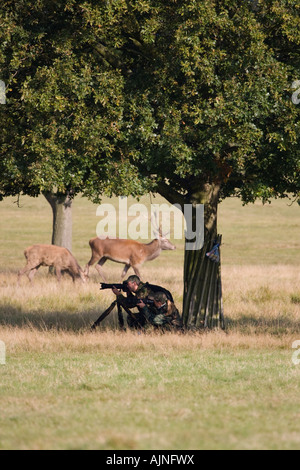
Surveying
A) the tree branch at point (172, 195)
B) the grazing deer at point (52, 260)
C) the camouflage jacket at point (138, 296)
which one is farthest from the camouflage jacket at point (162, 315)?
the grazing deer at point (52, 260)

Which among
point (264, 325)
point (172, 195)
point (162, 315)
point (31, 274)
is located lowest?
point (264, 325)

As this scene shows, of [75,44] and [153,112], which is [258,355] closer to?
[153,112]

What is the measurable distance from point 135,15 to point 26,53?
2.07 metres

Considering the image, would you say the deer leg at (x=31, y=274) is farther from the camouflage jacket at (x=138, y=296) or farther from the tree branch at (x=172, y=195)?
the camouflage jacket at (x=138, y=296)

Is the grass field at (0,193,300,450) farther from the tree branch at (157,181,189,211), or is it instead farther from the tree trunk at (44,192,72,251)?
the tree trunk at (44,192,72,251)

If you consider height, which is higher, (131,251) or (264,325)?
(131,251)

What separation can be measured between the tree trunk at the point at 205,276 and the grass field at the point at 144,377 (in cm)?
58

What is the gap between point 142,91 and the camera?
45.5 ft

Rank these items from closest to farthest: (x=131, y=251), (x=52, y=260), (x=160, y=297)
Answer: (x=160, y=297) < (x=52, y=260) < (x=131, y=251)

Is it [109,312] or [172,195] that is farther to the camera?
[172,195]

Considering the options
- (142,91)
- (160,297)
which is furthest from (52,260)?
(142,91)

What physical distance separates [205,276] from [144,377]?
181 inches

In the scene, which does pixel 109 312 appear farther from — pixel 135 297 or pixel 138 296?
pixel 138 296
